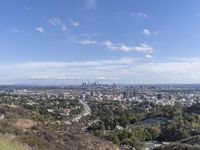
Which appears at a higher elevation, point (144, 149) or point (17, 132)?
point (17, 132)

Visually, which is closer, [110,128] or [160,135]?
[160,135]

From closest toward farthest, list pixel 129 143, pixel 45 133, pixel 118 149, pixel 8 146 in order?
pixel 8 146 < pixel 45 133 < pixel 118 149 < pixel 129 143

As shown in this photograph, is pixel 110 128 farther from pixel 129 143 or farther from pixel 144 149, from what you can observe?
pixel 144 149

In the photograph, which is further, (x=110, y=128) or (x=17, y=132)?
(x=110, y=128)

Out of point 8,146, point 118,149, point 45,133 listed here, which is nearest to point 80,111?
point 118,149

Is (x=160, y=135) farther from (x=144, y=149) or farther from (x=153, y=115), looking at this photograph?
(x=153, y=115)

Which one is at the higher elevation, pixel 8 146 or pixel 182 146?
pixel 8 146

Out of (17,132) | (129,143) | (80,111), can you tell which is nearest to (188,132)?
(129,143)

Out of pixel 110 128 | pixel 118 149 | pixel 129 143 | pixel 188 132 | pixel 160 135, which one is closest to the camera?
pixel 118 149

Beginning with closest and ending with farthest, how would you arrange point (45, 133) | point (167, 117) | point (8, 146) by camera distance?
point (8, 146) < point (45, 133) < point (167, 117)
